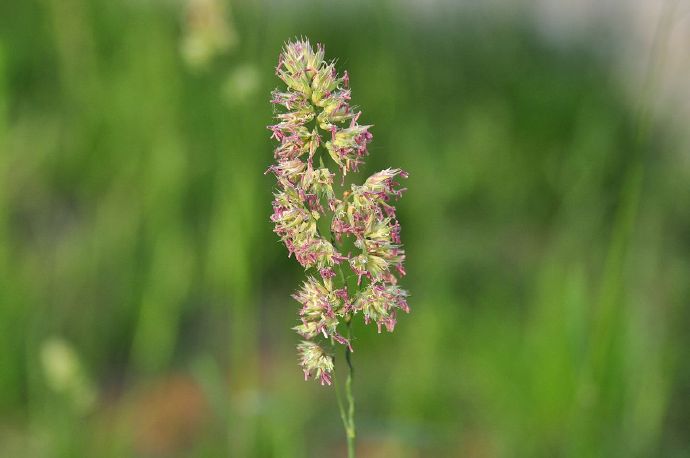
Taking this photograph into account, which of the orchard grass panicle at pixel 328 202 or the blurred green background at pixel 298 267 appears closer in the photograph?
the orchard grass panicle at pixel 328 202

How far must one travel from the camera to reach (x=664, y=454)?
2.19 meters

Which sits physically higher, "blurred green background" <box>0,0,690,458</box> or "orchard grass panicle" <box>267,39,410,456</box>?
"blurred green background" <box>0,0,690,458</box>

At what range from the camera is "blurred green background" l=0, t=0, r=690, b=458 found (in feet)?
6.73

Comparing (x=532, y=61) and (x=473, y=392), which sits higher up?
(x=532, y=61)

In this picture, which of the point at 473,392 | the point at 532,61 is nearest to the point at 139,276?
the point at 473,392

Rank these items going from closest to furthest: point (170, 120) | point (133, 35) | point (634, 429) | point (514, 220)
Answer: point (634, 429)
point (170, 120)
point (514, 220)
point (133, 35)

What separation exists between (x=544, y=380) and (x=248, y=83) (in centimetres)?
107

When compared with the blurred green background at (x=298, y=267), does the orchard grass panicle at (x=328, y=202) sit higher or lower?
lower

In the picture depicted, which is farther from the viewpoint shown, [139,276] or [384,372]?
[139,276]

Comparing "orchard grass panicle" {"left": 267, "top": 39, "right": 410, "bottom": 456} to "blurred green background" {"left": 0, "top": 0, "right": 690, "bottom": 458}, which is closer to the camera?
"orchard grass panicle" {"left": 267, "top": 39, "right": 410, "bottom": 456}

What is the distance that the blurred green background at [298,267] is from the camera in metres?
2.05

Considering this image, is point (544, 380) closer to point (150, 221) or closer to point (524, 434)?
point (524, 434)

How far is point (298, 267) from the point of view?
127 inches

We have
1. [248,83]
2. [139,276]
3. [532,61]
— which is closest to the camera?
[248,83]
